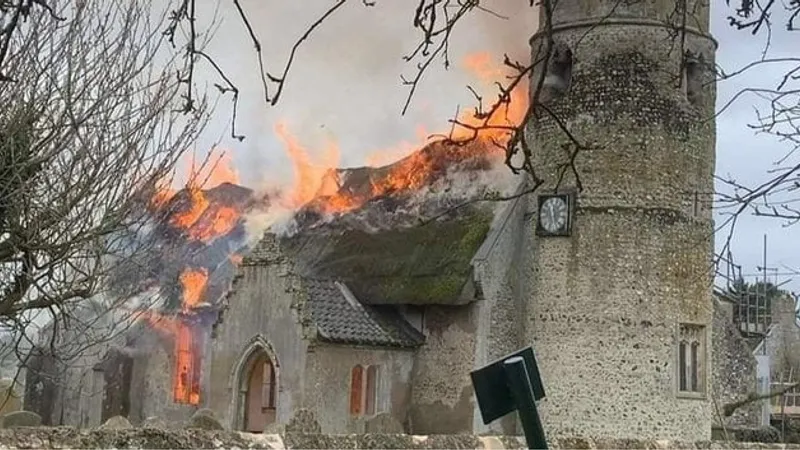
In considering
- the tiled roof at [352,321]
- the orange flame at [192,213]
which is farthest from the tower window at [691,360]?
the orange flame at [192,213]

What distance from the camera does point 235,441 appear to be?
22.4 feet

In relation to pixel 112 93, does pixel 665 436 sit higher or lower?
lower

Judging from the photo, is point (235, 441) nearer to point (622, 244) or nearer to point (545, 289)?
point (622, 244)

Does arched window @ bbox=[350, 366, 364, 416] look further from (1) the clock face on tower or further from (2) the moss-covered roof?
(1) the clock face on tower

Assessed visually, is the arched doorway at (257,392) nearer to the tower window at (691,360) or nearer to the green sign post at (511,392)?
the tower window at (691,360)

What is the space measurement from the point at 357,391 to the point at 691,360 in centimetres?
692

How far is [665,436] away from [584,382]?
1.93m

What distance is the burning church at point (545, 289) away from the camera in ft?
89.4

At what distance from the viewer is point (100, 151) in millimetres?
16750

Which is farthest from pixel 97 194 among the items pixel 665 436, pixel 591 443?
pixel 665 436

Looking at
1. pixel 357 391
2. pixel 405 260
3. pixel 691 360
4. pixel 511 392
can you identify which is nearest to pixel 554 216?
pixel 405 260

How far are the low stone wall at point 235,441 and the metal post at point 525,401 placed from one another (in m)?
2.85

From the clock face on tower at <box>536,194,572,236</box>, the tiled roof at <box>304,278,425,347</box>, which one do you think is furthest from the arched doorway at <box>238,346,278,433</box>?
the clock face on tower at <box>536,194,572,236</box>

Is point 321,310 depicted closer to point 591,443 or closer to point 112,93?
point 112,93
